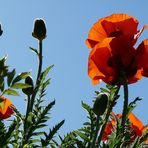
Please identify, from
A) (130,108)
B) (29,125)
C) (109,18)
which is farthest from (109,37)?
(29,125)

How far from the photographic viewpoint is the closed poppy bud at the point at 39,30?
216cm

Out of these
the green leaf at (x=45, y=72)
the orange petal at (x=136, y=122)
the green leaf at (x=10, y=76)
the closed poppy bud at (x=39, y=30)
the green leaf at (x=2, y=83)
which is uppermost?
the closed poppy bud at (x=39, y=30)

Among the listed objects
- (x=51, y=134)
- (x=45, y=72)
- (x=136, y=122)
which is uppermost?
(x=45, y=72)

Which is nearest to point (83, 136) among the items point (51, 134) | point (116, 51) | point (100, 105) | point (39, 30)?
point (100, 105)

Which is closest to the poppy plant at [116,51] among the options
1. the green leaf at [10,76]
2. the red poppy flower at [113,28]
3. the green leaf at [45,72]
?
the red poppy flower at [113,28]

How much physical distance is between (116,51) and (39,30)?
541mm

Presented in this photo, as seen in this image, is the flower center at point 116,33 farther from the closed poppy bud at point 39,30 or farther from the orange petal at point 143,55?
the closed poppy bud at point 39,30

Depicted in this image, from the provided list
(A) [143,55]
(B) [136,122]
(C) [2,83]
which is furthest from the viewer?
(B) [136,122]

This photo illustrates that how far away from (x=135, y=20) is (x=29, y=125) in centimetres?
60

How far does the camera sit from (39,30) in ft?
7.13

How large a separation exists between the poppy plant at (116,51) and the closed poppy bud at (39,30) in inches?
17.0

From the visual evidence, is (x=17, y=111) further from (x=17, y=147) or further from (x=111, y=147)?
(x=111, y=147)

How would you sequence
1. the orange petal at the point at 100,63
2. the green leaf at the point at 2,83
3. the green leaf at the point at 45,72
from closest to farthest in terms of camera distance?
the green leaf at the point at 2,83, the orange petal at the point at 100,63, the green leaf at the point at 45,72

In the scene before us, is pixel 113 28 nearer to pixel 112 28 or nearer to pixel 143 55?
pixel 112 28
